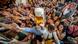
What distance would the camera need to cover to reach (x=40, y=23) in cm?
153

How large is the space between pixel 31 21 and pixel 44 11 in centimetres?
12

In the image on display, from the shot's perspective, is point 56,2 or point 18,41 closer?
point 18,41

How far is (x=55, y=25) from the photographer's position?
155 cm

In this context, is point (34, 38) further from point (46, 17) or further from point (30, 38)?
point (46, 17)

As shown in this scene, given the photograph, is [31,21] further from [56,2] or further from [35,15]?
[56,2]

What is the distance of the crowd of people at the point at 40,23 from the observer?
58.7 inches

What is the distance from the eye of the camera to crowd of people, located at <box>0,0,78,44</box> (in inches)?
58.7

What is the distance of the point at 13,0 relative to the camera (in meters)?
1.54

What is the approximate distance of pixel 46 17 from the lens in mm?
1552

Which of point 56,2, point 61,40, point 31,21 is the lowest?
point 61,40

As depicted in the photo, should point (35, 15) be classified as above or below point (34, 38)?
above

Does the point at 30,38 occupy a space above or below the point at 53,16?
below

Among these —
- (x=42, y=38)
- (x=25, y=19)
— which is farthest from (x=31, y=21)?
(x=42, y=38)

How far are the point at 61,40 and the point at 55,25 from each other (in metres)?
0.12
